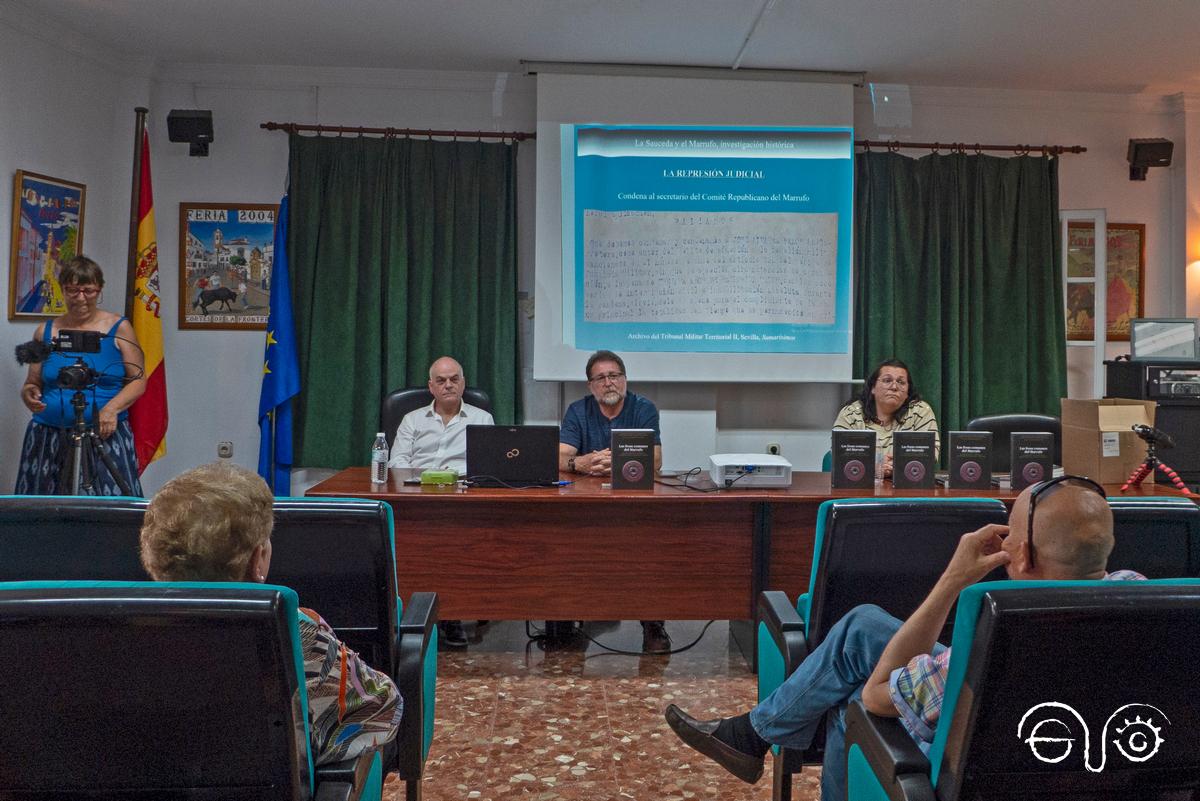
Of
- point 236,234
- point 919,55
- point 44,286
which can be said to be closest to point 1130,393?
point 919,55

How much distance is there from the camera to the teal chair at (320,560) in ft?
5.40

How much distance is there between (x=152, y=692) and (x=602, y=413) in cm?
298

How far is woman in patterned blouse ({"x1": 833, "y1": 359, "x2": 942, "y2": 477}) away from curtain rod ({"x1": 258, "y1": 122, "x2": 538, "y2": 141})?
2290 mm

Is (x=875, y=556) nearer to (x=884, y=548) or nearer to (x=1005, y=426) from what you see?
(x=884, y=548)

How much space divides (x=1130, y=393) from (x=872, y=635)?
3.83 meters

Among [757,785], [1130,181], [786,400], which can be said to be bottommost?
[757,785]

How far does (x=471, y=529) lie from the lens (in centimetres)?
312

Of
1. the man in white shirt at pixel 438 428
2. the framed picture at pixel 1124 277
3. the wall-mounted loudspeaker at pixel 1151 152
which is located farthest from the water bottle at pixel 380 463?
the wall-mounted loudspeaker at pixel 1151 152

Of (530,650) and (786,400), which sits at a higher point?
(786,400)

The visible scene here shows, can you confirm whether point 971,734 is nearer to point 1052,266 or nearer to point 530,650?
point 530,650

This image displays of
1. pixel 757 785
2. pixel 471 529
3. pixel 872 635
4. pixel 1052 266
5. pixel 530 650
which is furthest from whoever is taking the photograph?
pixel 1052 266

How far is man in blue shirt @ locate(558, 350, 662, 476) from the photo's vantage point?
385cm

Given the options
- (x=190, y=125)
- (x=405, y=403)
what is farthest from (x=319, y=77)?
(x=405, y=403)

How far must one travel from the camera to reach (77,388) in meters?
3.80
